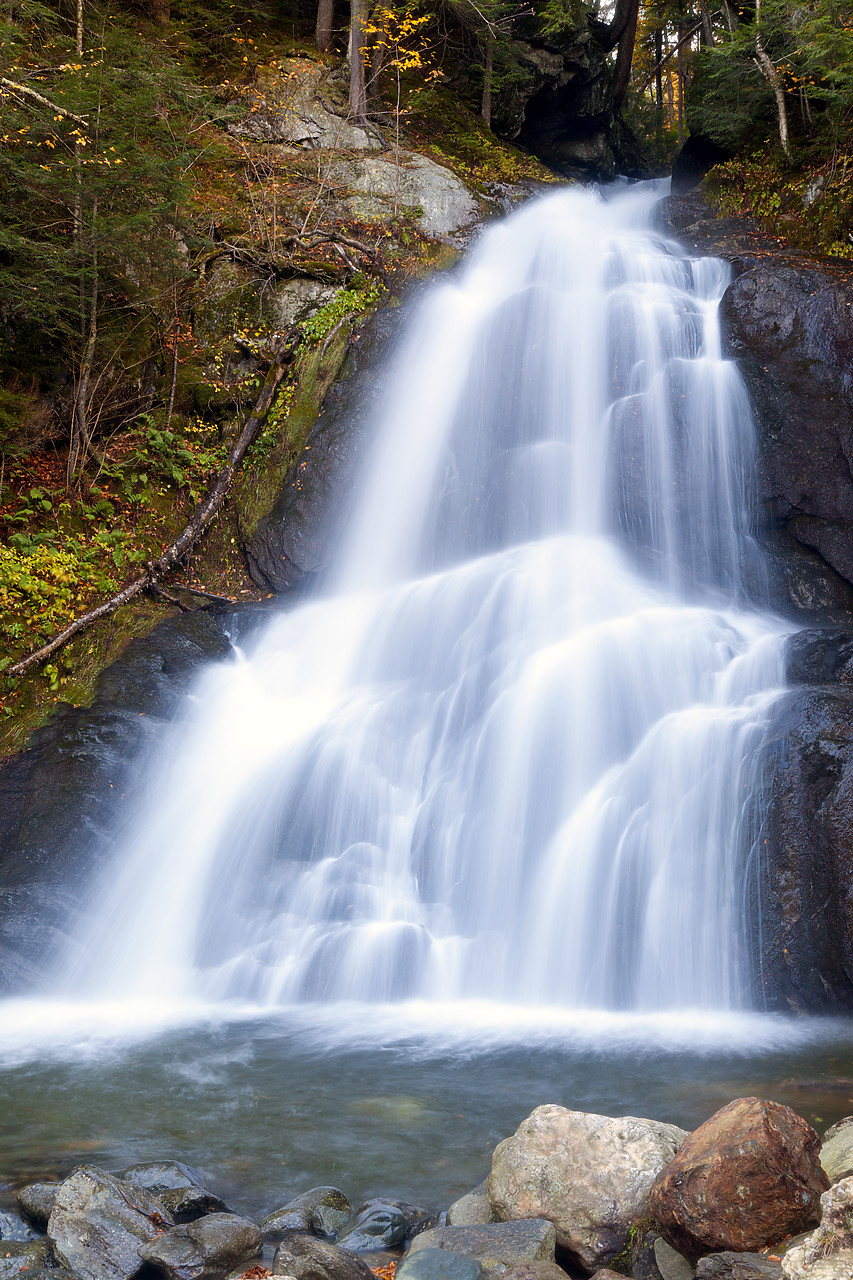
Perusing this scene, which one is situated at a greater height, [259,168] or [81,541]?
[259,168]

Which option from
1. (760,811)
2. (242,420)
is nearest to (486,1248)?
(760,811)

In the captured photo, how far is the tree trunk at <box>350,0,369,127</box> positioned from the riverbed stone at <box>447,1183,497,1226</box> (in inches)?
658

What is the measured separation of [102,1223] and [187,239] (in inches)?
474

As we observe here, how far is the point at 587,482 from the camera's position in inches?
401

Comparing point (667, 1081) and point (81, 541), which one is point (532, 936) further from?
point (81, 541)

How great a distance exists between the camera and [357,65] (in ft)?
49.9

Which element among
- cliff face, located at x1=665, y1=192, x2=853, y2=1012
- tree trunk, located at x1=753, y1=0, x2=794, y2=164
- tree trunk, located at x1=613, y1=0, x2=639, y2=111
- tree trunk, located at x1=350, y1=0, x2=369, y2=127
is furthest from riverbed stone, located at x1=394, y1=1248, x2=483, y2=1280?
tree trunk, located at x1=613, y1=0, x2=639, y2=111

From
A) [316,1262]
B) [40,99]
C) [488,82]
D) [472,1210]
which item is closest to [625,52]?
[488,82]

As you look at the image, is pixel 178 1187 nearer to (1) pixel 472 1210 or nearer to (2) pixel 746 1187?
(1) pixel 472 1210

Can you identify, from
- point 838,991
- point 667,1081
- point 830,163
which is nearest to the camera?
point 667,1081

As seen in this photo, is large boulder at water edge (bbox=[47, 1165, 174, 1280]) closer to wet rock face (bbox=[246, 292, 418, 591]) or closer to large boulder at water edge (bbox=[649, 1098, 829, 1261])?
large boulder at water edge (bbox=[649, 1098, 829, 1261])

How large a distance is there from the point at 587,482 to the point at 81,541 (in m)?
6.04

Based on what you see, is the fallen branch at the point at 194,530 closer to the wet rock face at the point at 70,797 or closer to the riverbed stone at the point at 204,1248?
the wet rock face at the point at 70,797

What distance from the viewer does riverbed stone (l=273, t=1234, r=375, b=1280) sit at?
298cm
